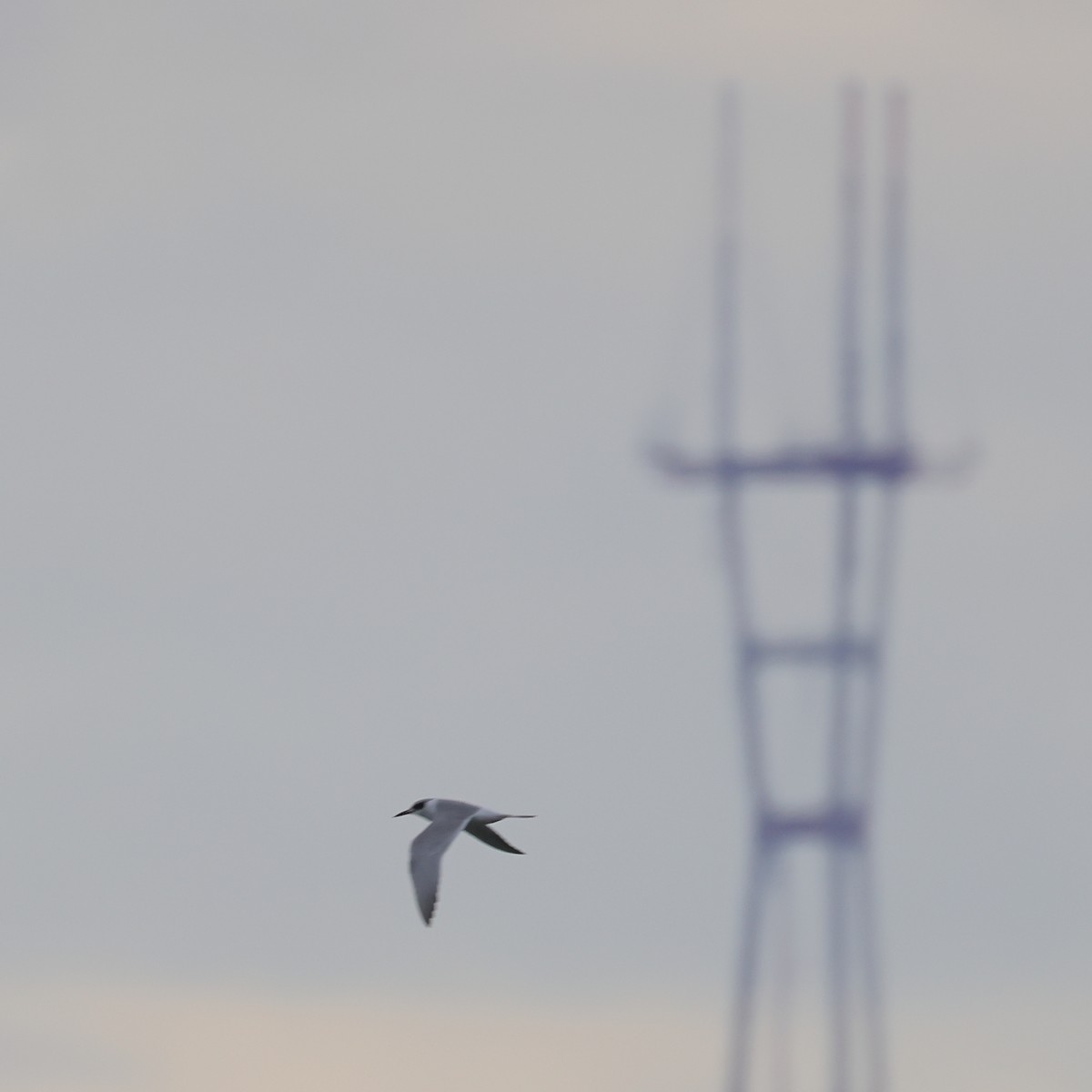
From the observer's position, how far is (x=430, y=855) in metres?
49.9

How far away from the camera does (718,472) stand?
98062 millimetres

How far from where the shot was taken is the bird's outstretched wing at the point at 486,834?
50.6 meters

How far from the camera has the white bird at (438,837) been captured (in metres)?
49.0

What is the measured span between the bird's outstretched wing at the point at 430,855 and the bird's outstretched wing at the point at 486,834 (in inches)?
12.1

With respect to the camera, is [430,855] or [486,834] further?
[486,834]

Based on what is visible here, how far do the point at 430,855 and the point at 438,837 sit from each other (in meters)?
0.58

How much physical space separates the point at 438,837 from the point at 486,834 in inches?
74.4

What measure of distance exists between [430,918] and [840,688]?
5713cm

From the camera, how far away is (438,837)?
50438 millimetres

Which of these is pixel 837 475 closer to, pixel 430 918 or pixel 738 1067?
pixel 738 1067

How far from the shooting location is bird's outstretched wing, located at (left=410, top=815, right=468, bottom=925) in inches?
1921

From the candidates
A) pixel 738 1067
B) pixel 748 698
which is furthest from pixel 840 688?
pixel 738 1067

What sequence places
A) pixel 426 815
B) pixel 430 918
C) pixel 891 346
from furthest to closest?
pixel 891 346 < pixel 426 815 < pixel 430 918

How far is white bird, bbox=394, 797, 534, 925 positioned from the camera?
49.0m
